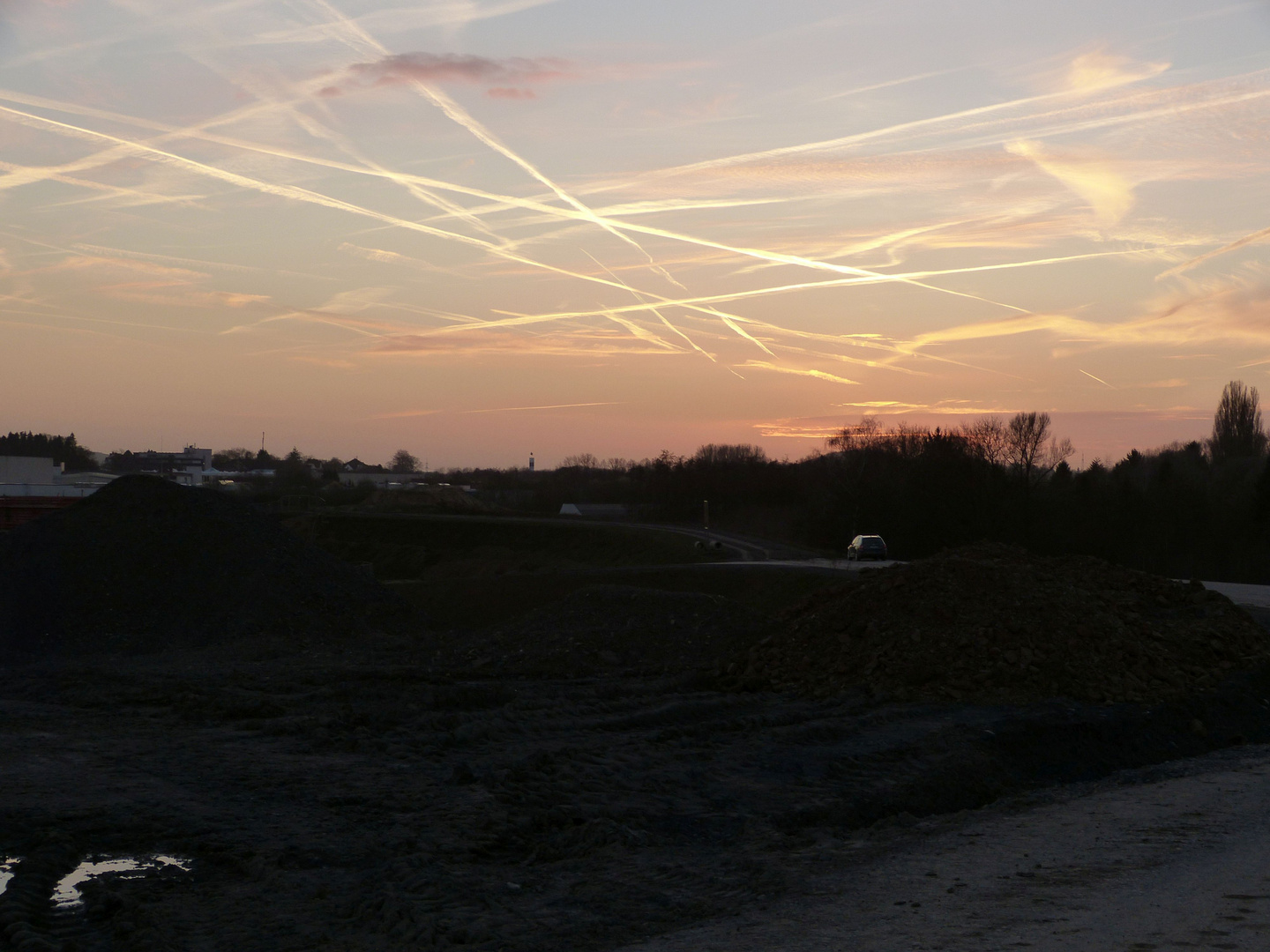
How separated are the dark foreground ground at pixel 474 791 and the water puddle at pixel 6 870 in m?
0.10

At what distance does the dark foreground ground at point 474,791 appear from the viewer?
7.85 meters

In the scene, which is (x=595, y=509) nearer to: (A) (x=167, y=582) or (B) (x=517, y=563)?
(B) (x=517, y=563)

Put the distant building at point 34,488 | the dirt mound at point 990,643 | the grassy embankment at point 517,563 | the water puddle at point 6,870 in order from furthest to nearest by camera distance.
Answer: the distant building at point 34,488
the grassy embankment at point 517,563
the dirt mound at point 990,643
the water puddle at point 6,870

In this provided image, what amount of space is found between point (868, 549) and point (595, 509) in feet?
218

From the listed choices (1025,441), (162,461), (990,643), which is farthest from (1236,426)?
(162,461)

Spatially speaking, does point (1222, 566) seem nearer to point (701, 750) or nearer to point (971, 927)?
point (701, 750)

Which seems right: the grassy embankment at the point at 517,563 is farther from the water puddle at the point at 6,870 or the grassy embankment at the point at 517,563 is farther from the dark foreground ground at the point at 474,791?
the water puddle at the point at 6,870

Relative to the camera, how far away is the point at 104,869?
8.86 meters

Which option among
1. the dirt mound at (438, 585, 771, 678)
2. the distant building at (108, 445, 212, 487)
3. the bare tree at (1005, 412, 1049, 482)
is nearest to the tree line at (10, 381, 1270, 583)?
the bare tree at (1005, 412, 1049, 482)

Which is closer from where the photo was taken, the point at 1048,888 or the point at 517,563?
the point at 1048,888

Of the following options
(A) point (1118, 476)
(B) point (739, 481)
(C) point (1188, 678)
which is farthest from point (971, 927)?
(B) point (739, 481)

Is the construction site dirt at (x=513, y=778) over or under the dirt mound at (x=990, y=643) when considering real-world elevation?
under

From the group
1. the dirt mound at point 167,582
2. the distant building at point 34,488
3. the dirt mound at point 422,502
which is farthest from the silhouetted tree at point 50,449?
the dirt mound at point 167,582

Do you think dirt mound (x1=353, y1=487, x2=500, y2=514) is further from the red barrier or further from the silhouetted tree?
the silhouetted tree
